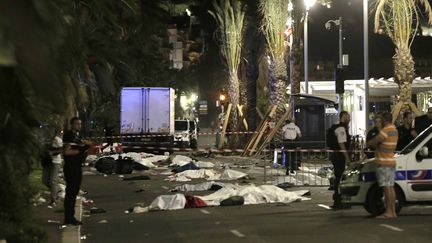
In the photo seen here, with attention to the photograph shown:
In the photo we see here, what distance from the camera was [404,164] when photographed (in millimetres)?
Answer: 11516

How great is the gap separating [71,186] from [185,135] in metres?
30.1

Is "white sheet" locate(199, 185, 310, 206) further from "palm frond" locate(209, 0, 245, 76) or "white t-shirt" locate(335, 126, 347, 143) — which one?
"palm frond" locate(209, 0, 245, 76)

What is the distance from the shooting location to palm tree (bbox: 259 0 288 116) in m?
28.7

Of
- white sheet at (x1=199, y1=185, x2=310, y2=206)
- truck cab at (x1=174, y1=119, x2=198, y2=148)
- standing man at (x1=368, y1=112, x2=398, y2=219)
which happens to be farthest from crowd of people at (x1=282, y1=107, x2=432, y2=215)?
truck cab at (x1=174, y1=119, x2=198, y2=148)

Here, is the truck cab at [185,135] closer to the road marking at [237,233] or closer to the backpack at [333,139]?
the backpack at [333,139]

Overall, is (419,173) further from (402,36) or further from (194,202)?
(402,36)

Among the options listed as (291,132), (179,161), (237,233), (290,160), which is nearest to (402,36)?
(291,132)

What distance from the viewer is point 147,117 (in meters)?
32.1

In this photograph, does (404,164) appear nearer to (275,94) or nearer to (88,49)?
(88,49)

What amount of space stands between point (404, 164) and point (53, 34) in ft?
34.5

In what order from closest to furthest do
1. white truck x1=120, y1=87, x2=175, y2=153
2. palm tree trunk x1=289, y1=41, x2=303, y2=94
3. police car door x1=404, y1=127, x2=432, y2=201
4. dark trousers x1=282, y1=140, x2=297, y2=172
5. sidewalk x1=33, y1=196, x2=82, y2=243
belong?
1. sidewalk x1=33, y1=196, x2=82, y2=243
2. police car door x1=404, y1=127, x2=432, y2=201
3. dark trousers x1=282, y1=140, x2=297, y2=172
4. palm tree trunk x1=289, y1=41, x2=303, y2=94
5. white truck x1=120, y1=87, x2=175, y2=153

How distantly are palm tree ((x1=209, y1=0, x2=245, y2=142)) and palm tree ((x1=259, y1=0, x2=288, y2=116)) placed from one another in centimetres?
369

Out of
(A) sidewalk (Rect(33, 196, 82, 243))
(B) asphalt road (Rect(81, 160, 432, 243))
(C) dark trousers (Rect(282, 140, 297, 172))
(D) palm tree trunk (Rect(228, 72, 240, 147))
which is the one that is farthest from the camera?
(D) palm tree trunk (Rect(228, 72, 240, 147))

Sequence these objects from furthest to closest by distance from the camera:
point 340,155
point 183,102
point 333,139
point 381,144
A: 1. point 183,102
2. point 333,139
3. point 340,155
4. point 381,144
